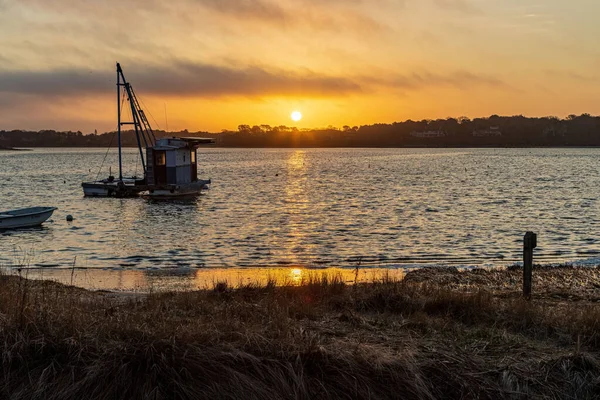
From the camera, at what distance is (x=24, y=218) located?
29.6 m

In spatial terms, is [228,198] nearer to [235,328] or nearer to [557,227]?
[557,227]

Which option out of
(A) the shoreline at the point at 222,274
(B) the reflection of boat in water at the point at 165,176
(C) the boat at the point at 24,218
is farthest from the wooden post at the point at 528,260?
(B) the reflection of boat in water at the point at 165,176

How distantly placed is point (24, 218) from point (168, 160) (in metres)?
19.8

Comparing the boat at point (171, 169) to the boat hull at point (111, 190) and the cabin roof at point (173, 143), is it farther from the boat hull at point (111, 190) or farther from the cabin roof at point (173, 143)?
the boat hull at point (111, 190)

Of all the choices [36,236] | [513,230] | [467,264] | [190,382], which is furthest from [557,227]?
[190,382]

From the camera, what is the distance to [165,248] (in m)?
25.1

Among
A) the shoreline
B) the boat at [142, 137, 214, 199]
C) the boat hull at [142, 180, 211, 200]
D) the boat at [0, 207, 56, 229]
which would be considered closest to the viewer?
the shoreline

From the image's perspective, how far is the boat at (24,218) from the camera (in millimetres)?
28984

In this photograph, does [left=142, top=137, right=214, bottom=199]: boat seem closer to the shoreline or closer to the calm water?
the calm water

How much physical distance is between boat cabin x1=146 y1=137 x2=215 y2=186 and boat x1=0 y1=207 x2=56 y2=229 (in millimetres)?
17720

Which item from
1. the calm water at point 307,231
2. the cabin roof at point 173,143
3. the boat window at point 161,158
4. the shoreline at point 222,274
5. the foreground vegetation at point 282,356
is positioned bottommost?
the calm water at point 307,231

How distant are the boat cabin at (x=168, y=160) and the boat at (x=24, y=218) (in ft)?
58.1

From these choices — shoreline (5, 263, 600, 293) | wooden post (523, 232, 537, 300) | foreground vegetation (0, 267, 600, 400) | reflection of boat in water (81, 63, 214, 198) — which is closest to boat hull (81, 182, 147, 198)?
reflection of boat in water (81, 63, 214, 198)

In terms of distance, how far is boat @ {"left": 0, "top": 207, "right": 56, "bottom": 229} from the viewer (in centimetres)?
2898
